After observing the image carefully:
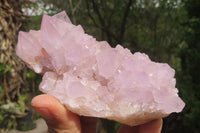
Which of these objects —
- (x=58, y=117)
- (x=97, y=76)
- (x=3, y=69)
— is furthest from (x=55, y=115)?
(x=3, y=69)

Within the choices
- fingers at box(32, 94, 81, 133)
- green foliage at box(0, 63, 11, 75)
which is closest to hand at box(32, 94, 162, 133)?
fingers at box(32, 94, 81, 133)

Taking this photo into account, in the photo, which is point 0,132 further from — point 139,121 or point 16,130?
point 139,121

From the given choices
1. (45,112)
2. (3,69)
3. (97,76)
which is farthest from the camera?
(3,69)

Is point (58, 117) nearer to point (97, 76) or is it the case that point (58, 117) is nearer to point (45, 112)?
point (45, 112)

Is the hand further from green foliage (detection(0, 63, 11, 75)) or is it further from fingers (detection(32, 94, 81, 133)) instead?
green foliage (detection(0, 63, 11, 75))

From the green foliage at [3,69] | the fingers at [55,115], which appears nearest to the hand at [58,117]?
the fingers at [55,115]
